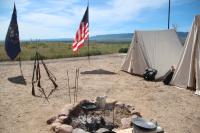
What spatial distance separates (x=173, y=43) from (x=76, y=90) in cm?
589

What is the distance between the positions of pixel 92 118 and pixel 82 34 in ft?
23.2

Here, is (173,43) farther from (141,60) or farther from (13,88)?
(13,88)

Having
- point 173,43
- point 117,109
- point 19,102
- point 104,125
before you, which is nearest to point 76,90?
point 19,102

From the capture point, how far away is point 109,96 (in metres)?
8.34

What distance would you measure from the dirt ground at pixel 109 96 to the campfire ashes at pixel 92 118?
414mm

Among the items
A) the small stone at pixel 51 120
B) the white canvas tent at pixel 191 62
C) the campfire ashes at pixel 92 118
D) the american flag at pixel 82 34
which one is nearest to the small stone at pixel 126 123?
the campfire ashes at pixel 92 118

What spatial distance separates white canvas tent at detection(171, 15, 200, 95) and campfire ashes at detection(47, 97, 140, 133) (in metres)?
3.44

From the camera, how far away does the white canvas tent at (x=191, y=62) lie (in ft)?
29.3

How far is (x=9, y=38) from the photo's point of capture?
1141 centimetres

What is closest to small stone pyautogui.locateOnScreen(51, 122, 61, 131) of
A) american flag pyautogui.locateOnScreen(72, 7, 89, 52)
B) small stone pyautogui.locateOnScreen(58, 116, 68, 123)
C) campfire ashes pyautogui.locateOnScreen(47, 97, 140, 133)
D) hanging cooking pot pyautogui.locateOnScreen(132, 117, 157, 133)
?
campfire ashes pyautogui.locateOnScreen(47, 97, 140, 133)

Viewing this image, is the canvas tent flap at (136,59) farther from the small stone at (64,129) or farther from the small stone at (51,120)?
the small stone at (64,129)

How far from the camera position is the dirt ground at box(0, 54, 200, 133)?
6.02m

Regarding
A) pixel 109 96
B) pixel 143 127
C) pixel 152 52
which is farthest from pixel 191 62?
pixel 143 127

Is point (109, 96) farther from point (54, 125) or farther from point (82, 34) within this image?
point (82, 34)
